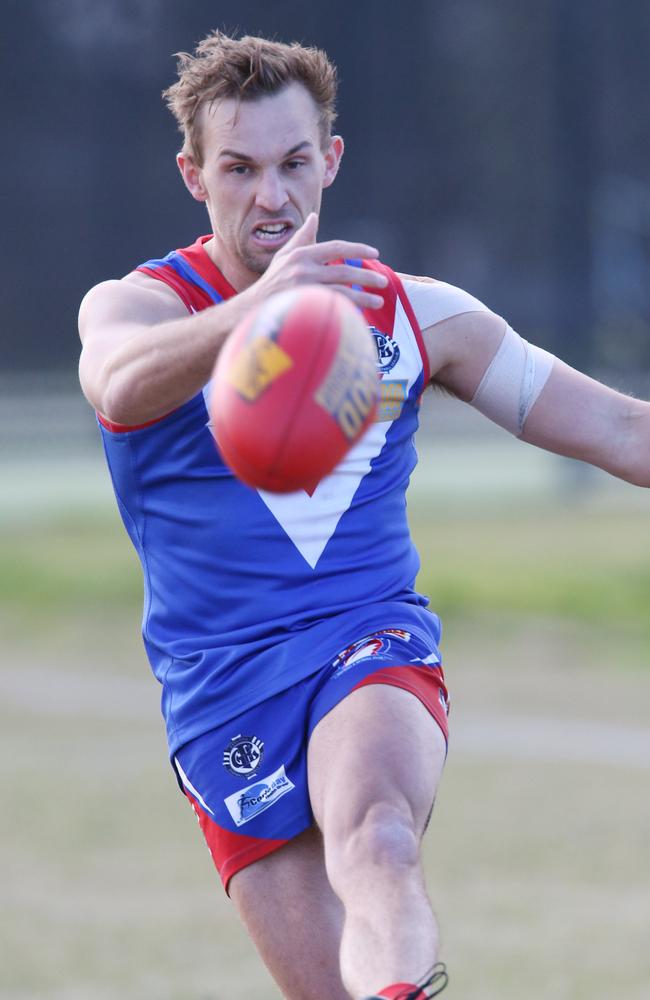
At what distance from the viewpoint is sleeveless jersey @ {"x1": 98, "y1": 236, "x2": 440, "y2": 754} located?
333 cm

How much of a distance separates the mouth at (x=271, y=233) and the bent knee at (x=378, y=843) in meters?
1.16

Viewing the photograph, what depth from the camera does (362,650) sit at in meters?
3.24

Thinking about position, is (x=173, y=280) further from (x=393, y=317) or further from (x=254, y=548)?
(x=254, y=548)

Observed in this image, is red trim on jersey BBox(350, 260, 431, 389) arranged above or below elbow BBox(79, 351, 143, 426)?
above

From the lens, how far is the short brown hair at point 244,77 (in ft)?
11.1

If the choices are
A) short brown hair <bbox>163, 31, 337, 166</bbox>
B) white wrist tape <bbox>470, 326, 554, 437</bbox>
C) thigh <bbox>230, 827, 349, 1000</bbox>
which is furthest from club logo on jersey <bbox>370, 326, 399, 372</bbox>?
thigh <bbox>230, 827, 349, 1000</bbox>

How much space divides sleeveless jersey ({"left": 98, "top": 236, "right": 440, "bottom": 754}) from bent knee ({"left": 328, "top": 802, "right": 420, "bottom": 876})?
0.46 meters

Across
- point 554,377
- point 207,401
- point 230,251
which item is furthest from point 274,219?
point 554,377

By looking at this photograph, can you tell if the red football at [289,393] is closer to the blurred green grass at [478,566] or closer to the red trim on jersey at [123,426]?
the red trim on jersey at [123,426]

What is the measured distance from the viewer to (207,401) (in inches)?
131

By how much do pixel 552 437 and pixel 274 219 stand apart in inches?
29.1

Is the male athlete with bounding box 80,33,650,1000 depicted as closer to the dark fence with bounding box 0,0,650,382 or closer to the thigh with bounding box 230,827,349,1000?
the thigh with bounding box 230,827,349,1000

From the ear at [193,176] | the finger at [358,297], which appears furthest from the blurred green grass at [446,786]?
the finger at [358,297]

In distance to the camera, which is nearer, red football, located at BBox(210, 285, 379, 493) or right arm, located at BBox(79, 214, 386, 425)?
red football, located at BBox(210, 285, 379, 493)
